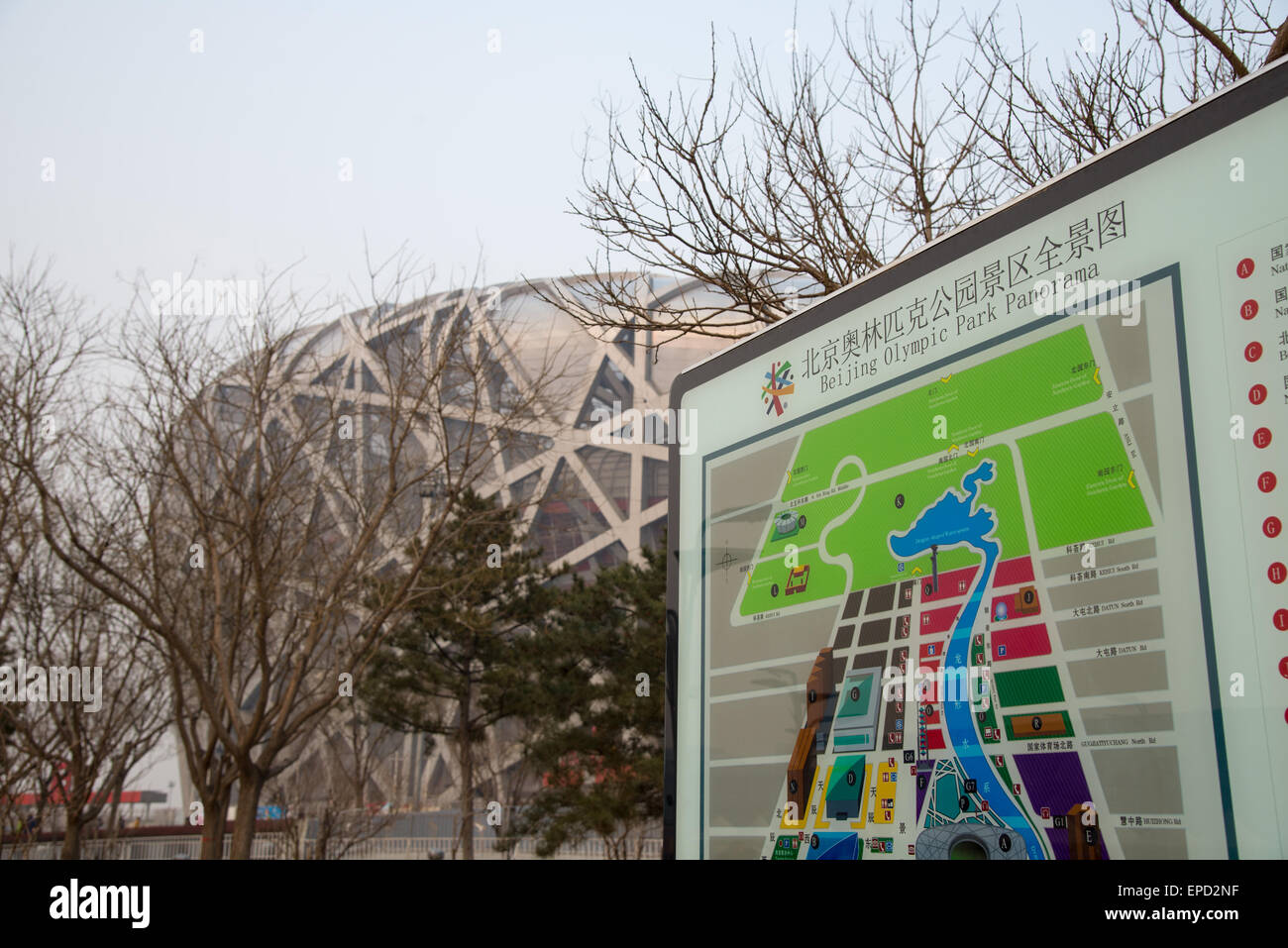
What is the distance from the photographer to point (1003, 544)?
1.57m

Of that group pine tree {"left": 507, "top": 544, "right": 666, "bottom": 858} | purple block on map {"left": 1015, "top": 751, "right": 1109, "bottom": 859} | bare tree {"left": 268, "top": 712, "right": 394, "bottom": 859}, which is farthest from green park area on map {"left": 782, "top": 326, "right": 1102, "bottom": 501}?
pine tree {"left": 507, "top": 544, "right": 666, "bottom": 858}

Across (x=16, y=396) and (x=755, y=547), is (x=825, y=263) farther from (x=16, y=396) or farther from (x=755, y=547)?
(x=16, y=396)

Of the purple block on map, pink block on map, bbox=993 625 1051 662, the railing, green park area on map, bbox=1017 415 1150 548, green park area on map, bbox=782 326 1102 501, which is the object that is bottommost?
the railing

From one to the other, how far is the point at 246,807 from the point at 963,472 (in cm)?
869

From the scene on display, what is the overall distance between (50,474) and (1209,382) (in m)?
9.28

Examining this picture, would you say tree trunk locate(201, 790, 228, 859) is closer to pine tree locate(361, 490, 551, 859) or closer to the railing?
the railing

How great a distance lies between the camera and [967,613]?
1.62 m

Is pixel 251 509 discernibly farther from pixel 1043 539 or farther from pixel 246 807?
pixel 1043 539

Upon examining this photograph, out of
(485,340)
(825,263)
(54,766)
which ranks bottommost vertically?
(54,766)

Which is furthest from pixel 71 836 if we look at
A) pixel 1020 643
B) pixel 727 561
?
pixel 1020 643

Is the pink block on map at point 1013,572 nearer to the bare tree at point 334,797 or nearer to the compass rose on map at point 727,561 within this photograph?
the compass rose on map at point 727,561

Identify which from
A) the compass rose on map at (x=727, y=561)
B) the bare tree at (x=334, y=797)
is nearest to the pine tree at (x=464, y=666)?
the bare tree at (x=334, y=797)

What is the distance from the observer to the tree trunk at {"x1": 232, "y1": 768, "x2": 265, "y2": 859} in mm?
8898
